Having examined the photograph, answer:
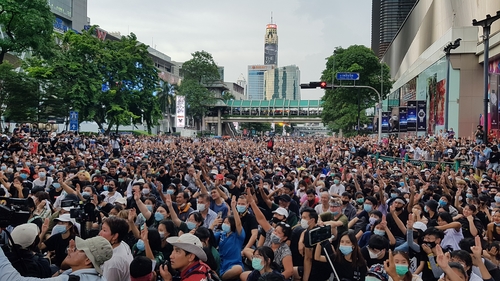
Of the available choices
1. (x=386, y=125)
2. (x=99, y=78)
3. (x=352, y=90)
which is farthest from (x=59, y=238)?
(x=352, y=90)

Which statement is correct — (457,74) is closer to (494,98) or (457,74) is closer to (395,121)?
(395,121)

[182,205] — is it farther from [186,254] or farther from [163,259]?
[186,254]

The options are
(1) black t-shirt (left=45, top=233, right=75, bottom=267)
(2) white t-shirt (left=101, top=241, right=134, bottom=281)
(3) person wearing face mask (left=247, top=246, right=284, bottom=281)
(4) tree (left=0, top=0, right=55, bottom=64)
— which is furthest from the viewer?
(4) tree (left=0, top=0, right=55, bottom=64)

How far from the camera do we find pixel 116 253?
4949mm

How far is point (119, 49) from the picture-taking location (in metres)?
40.6

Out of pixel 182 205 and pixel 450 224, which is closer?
pixel 450 224

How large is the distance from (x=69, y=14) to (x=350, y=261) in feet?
254

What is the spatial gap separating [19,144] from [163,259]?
1625 cm

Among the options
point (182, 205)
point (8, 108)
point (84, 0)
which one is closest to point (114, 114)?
point (8, 108)

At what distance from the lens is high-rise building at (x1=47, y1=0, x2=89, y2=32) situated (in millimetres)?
69625

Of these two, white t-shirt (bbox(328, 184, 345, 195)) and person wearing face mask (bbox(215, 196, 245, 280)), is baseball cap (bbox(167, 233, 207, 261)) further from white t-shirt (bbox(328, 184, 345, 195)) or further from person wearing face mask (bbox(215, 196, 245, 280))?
white t-shirt (bbox(328, 184, 345, 195))

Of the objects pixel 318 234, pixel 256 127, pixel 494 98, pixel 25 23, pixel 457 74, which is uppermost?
pixel 25 23

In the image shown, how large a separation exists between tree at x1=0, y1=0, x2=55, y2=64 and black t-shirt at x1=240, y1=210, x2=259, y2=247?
26.2 metres

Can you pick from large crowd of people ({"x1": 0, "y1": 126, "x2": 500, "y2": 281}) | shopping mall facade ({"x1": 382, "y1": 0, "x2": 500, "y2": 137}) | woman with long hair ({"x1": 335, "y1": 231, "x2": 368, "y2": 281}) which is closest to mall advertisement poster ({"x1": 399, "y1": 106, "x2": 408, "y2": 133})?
shopping mall facade ({"x1": 382, "y1": 0, "x2": 500, "y2": 137})
